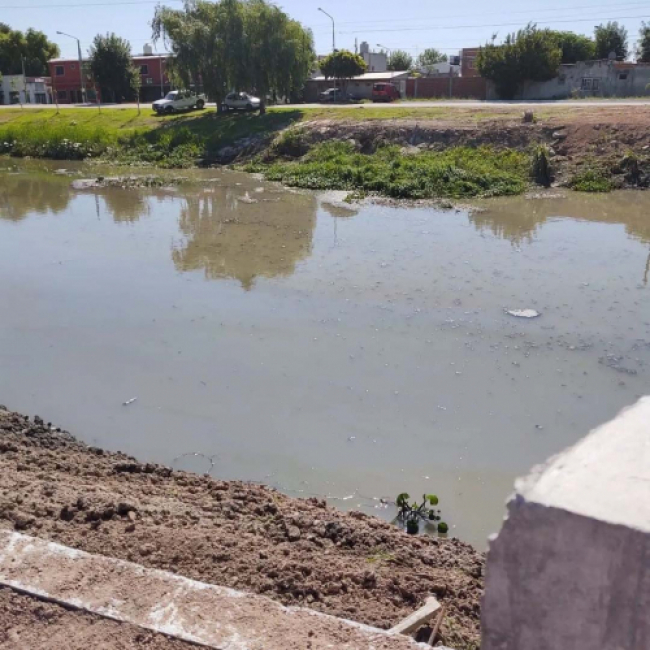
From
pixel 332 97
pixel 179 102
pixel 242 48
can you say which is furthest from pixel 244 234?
pixel 332 97

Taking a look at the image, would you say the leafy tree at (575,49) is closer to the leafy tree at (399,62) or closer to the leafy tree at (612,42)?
the leafy tree at (612,42)

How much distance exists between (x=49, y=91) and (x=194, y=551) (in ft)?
258

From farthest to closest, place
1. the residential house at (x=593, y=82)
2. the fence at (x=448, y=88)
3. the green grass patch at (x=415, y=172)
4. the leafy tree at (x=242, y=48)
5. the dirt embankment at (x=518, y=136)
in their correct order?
the fence at (x=448, y=88) → the residential house at (x=593, y=82) → the leafy tree at (x=242, y=48) → the dirt embankment at (x=518, y=136) → the green grass patch at (x=415, y=172)

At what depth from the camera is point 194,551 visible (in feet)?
18.5

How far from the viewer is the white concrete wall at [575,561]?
2.06 meters

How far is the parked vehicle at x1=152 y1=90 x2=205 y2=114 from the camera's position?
154ft

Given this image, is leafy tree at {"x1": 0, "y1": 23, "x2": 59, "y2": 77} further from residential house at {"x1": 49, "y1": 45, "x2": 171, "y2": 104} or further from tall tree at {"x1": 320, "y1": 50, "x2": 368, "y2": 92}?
tall tree at {"x1": 320, "y1": 50, "x2": 368, "y2": 92}

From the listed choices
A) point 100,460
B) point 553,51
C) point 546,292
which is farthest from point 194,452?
point 553,51

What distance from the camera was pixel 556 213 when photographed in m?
23.3

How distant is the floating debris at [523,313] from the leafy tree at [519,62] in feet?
128

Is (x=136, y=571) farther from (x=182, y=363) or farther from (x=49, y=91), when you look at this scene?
(x=49, y=91)

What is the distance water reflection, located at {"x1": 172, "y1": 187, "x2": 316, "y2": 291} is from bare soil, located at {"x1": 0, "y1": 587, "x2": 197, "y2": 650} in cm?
1091

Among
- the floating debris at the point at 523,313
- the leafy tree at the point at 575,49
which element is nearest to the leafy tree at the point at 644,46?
the leafy tree at the point at 575,49

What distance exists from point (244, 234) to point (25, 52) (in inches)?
2965
